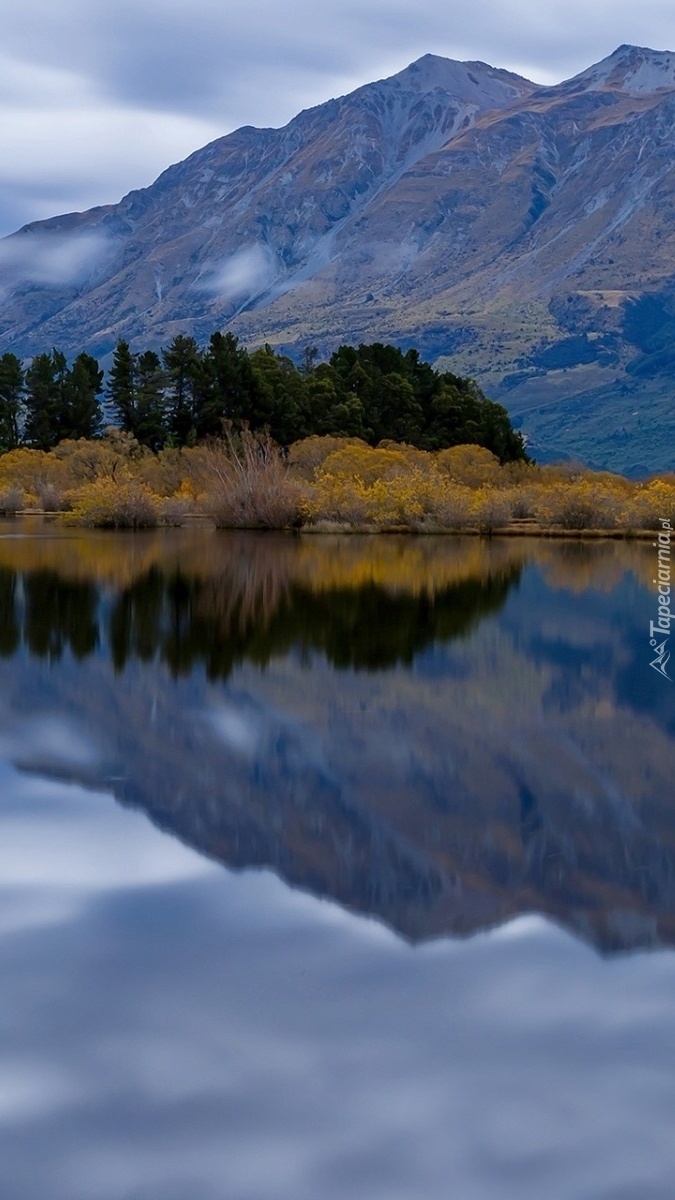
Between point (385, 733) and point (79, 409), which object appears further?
point (79, 409)

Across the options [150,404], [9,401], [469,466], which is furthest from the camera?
[9,401]

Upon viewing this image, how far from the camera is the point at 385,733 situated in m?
12.7

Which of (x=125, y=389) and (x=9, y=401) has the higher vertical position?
(x=125, y=389)

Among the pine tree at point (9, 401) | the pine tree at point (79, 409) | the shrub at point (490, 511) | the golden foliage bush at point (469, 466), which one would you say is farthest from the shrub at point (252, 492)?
the pine tree at point (9, 401)

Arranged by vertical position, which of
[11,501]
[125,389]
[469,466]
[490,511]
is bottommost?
[11,501]

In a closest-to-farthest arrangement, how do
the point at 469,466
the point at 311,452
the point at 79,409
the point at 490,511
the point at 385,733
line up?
the point at 385,733 < the point at 490,511 < the point at 311,452 < the point at 469,466 < the point at 79,409

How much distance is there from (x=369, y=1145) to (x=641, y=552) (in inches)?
1604

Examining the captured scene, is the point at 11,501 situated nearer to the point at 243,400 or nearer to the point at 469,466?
the point at 243,400

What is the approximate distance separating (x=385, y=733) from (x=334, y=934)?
5621 mm

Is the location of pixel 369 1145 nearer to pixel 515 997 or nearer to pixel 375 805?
pixel 515 997

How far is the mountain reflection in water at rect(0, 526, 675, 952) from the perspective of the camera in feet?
26.6

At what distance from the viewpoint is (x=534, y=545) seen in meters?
46.1

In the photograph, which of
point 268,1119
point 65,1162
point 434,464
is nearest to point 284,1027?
point 268,1119

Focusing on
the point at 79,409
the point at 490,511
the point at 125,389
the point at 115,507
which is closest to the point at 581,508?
the point at 490,511
